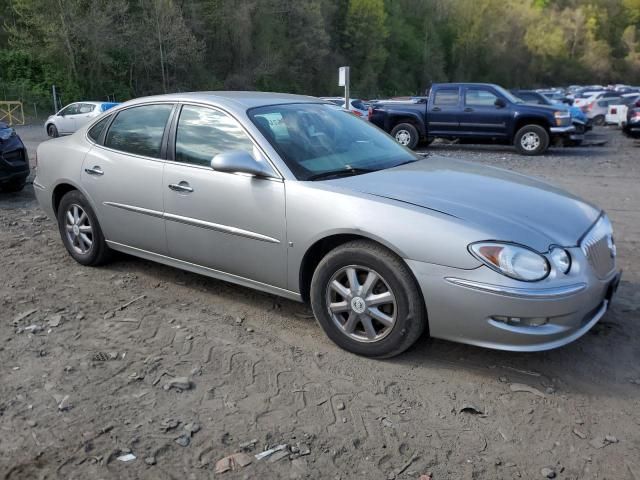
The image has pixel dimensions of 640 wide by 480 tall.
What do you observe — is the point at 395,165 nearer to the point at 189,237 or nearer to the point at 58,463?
the point at 189,237

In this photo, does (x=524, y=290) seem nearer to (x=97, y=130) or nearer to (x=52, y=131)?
(x=97, y=130)

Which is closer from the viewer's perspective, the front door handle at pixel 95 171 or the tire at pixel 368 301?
the tire at pixel 368 301

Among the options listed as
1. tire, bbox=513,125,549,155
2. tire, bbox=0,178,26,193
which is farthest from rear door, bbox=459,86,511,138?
tire, bbox=0,178,26,193

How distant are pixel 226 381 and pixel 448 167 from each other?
2220mm

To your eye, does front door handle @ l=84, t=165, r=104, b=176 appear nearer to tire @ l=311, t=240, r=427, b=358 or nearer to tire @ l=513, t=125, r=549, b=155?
tire @ l=311, t=240, r=427, b=358

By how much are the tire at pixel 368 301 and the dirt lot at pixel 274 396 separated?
0.42 feet

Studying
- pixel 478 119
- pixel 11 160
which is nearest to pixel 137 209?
pixel 11 160

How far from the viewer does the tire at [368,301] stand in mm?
3355

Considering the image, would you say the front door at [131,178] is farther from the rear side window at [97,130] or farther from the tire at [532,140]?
the tire at [532,140]

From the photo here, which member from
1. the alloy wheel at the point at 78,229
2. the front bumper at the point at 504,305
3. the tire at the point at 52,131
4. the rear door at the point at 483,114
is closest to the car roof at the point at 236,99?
the alloy wheel at the point at 78,229

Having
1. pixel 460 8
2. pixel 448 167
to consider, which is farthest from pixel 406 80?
pixel 448 167

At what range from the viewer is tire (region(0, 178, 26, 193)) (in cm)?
840

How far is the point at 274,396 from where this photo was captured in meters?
3.21

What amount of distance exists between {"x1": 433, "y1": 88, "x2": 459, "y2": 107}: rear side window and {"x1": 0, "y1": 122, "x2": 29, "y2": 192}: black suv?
10.7 metres
